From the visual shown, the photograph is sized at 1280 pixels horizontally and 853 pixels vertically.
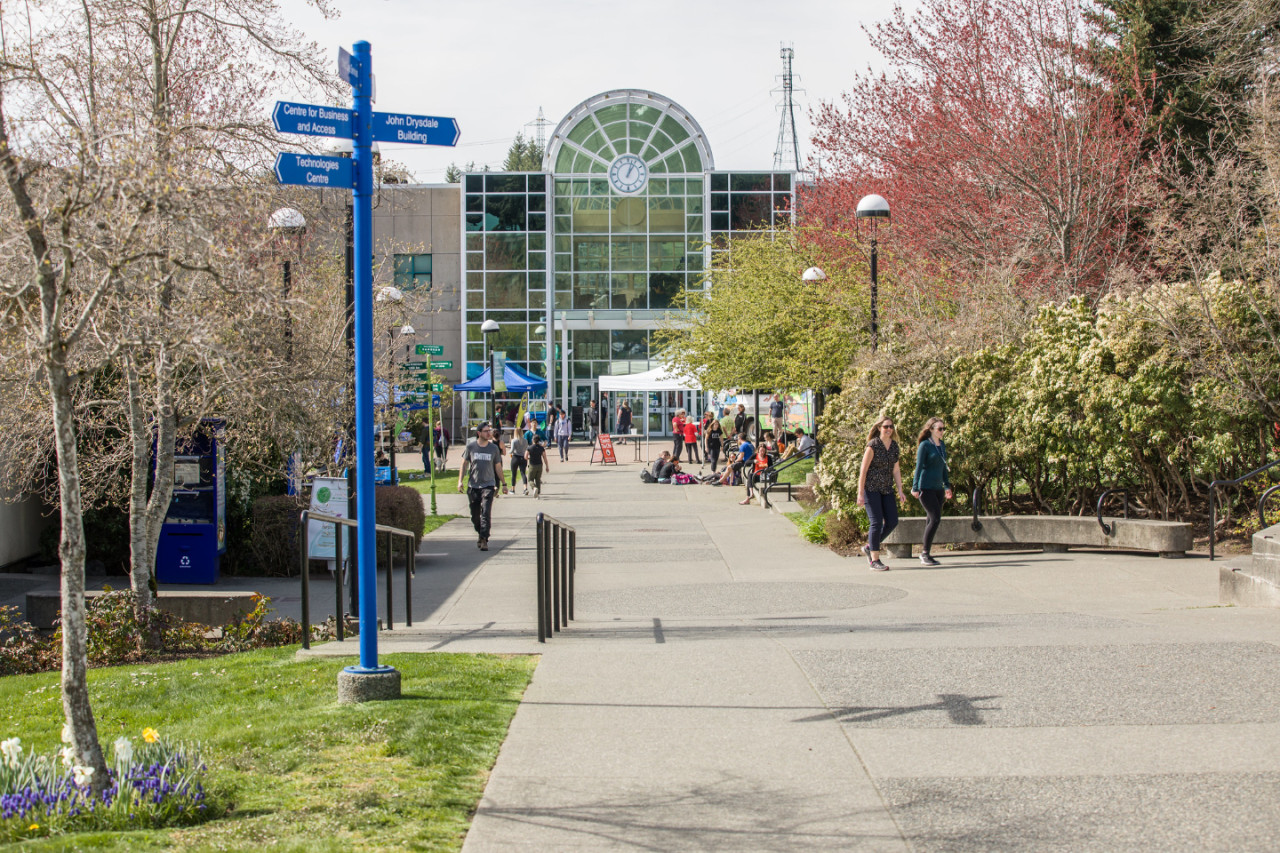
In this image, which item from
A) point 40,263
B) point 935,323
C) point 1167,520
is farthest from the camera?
point 935,323

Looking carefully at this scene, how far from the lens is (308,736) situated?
5.82 metres

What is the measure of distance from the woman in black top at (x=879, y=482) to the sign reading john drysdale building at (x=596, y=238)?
39942 millimetres

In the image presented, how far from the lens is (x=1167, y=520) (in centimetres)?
1436

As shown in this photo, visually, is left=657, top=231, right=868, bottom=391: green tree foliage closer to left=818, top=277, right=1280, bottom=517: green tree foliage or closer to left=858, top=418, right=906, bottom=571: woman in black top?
left=818, top=277, right=1280, bottom=517: green tree foliage

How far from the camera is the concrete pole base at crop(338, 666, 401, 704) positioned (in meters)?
6.59

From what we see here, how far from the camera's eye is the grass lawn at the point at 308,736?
442cm

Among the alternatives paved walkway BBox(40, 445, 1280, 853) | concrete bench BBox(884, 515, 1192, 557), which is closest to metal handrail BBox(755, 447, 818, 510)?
concrete bench BBox(884, 515, 1192, 557)

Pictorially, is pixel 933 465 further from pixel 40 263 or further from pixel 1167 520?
pixel 40 263

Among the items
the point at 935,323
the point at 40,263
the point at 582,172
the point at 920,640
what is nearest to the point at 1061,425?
the point at 935,323

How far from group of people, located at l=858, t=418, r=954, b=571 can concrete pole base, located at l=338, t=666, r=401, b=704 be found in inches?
306

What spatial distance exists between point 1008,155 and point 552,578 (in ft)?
42.5

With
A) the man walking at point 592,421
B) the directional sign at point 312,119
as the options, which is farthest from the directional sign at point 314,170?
the man walking at point 592,421

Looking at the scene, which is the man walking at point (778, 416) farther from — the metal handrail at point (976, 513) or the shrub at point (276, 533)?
the shrub at point (276, 533)

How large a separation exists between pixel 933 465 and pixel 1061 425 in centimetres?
182
